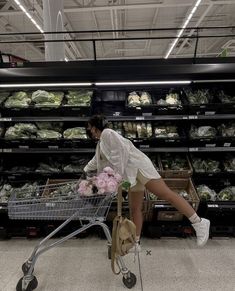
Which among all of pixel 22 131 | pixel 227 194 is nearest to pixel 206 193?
pixel 227 194

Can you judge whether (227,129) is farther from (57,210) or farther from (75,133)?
(57,210)

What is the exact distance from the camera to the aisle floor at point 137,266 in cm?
260

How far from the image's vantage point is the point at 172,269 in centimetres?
286

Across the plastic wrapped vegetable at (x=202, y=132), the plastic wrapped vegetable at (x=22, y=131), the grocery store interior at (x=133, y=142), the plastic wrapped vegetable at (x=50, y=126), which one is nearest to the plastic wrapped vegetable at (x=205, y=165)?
the grocery store interior at (x=133, y=142)

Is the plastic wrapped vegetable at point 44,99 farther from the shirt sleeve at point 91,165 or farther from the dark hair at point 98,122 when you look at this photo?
the shirt sleeve at point 91,165

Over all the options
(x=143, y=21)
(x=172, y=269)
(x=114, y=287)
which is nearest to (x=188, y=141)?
(x=172, y=269)

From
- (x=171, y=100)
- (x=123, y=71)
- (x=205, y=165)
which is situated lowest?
(x=205, y=165)

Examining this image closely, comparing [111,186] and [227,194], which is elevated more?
[111,186]

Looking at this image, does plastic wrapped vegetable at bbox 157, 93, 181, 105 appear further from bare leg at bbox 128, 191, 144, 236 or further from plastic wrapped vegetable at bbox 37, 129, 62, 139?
plastic wrapped vegetable at bbox 37, 129, 62, 139

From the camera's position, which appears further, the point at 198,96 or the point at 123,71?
the point at 198,96

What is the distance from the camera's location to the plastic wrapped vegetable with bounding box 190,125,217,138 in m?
3.65

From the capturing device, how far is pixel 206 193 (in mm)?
3582

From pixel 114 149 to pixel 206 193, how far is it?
4.88 ft

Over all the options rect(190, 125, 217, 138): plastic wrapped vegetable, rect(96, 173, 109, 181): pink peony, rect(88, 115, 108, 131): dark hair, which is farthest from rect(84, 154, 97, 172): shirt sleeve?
rect(190, 125, 217, 138): plastic wrapped vegetable
